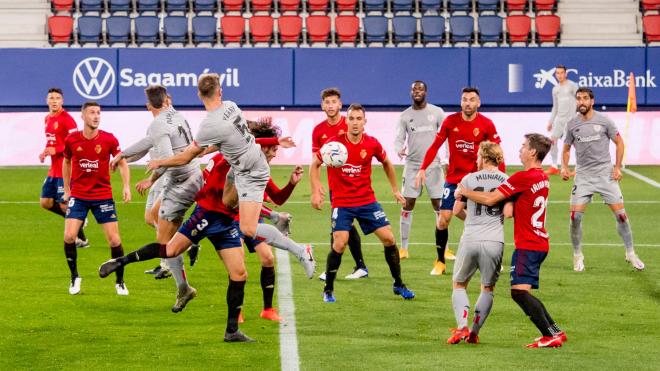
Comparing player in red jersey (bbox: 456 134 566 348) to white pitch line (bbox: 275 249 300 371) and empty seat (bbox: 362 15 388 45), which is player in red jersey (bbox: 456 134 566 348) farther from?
empty seat (bbox: 362 15 388 45)

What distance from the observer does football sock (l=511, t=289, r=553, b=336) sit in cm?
1007

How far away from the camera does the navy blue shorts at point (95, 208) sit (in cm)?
1327

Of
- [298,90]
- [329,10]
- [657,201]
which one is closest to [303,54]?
[298,90]

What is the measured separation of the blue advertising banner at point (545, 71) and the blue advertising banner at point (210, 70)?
478cm

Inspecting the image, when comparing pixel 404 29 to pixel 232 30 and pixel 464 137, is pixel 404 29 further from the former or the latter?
pixel 464 137

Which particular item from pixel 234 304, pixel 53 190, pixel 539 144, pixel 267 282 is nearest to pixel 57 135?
pixel 53 190

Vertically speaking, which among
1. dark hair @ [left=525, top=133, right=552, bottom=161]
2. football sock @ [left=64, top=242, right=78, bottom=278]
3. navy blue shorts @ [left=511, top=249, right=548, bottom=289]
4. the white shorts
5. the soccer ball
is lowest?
football sock @ [left=64, top=242, right=78, bottom=278]

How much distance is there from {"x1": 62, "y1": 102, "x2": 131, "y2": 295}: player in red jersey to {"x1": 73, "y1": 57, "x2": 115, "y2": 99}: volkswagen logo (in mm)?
16956

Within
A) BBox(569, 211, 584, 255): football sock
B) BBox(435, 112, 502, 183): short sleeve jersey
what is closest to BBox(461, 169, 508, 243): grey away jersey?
BBox(435, 112, 502, 183): short sleeve jersey

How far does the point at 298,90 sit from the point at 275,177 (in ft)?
15.8

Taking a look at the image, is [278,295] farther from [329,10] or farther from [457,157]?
[329,10]

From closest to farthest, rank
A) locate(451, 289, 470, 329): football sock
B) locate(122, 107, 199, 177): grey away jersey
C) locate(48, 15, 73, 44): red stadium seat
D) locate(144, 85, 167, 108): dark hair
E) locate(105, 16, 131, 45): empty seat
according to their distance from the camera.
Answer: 1. locate(451, 289, 470, 329): football sock
2. locate(122, 107, 199, 177): grey away jersey
3. locate(144, 85, 167, 108): dark hair
4. locate(105, 16, 131, 45): empty seat
5. locate(48, 15, 73, 44): red stadium seat

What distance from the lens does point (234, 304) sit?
10.5 meters

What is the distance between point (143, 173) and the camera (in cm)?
2738
